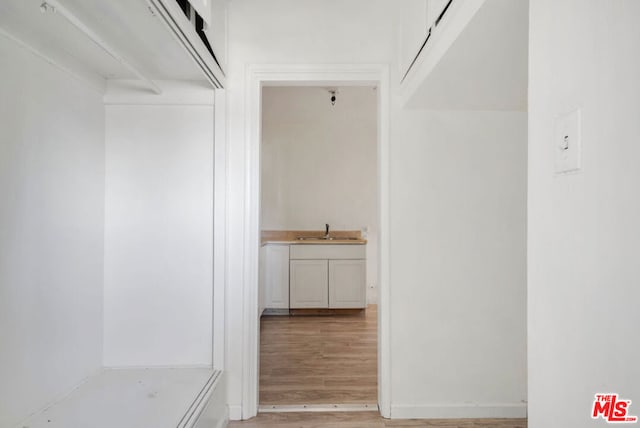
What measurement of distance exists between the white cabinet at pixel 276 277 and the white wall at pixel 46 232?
242cm

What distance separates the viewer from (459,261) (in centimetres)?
235

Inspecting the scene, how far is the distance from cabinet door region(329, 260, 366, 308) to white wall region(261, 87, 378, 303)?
79 cm

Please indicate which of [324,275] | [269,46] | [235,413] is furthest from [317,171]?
[235,413]

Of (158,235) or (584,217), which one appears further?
(158,235)

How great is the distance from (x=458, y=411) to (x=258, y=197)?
5.90ft

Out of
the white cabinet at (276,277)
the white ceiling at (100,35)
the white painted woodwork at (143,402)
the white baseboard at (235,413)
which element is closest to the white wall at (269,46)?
the white baseboard at (235,413)

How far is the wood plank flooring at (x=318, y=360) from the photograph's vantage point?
2.57 m

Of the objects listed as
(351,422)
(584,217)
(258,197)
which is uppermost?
(258,197)

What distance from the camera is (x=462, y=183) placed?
2355mm

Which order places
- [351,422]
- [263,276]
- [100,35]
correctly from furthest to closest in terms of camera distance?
[263,276]
[351,422]
[100,35]

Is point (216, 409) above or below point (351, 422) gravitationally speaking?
above

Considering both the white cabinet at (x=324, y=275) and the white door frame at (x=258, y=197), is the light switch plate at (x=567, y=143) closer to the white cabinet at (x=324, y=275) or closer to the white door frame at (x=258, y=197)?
the white door frame at (x=258, y=197)

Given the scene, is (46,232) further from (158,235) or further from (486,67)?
(486,67)

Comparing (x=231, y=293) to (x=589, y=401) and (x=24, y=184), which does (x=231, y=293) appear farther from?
(x=589, y=401)
